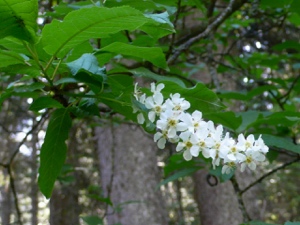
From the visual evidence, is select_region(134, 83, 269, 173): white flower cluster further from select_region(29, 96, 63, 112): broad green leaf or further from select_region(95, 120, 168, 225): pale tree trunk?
select_region(95, 120, 168, 225): pale tree trunk

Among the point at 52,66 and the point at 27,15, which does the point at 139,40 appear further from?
the point at 27,15

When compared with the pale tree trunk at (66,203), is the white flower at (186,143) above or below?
above

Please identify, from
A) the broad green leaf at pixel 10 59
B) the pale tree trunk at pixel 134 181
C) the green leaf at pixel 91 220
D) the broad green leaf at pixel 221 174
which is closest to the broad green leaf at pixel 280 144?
the broad green leaf at pixel 221 174

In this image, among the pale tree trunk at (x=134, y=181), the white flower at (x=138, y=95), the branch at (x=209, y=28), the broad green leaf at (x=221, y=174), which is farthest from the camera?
the pale tree trunk at (x=134, y=181)

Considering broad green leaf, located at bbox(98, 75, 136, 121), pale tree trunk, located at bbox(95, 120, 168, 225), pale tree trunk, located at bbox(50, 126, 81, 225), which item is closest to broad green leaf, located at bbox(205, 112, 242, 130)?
broad green leaf, located at bbox(98, 75, 136, 121)

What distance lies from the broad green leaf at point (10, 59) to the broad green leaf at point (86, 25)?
10 cm

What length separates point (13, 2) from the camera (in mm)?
872

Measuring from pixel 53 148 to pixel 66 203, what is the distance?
4.56 m

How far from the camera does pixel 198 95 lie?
1.16 meters

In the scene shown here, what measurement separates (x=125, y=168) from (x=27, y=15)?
4.22 m

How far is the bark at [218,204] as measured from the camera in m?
4.83

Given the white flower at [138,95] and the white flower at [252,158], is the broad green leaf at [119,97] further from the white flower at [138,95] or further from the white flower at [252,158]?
the white flower at [252,158]

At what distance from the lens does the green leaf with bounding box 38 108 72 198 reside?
130 cm

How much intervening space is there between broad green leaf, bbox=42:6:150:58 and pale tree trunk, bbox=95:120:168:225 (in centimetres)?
369
